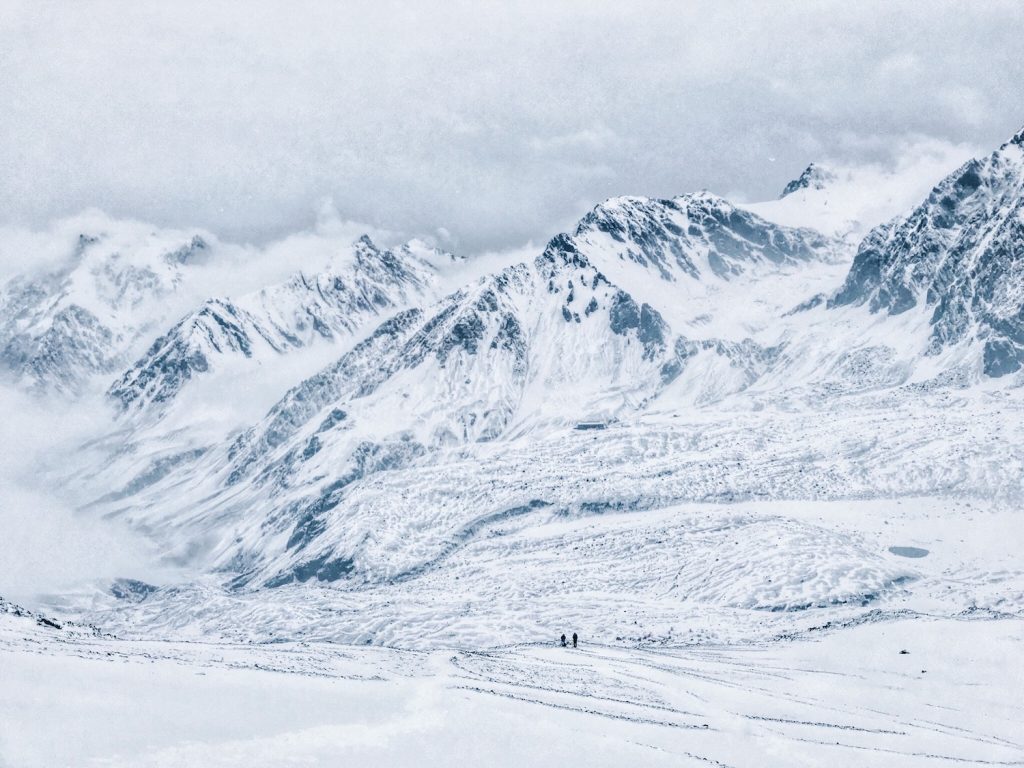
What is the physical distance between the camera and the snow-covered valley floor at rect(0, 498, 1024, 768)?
33250 millimetres

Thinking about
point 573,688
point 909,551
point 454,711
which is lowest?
point 573,688

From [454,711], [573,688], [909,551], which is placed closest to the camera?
[454,711]

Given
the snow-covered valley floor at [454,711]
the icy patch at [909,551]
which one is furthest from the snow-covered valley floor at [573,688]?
the icy patch at [909,551]

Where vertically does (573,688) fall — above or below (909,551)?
below

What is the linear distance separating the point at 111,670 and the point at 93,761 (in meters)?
9.39

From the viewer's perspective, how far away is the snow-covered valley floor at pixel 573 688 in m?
33.2

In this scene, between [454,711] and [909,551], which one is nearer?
[454,711]

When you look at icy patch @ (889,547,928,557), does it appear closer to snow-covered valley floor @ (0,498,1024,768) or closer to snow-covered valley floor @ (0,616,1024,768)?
snow-covered valley floor @ (0,498,1024,768)

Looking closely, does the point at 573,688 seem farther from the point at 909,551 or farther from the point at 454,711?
the point at 909,551

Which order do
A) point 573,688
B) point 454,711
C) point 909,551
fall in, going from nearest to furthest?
point 454,711 < point 573,688 < point 909,551

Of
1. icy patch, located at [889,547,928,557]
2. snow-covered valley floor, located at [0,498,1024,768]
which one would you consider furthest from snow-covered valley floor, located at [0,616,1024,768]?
icy patch, located at [889,547,928,557]

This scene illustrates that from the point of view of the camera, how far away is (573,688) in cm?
5288

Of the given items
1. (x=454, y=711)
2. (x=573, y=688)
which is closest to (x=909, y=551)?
(x=573, y=688)

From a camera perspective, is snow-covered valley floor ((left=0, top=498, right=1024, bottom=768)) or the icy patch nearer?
snow-covered valley floor ((left=0, top=498, right=1024, bottom=768))
